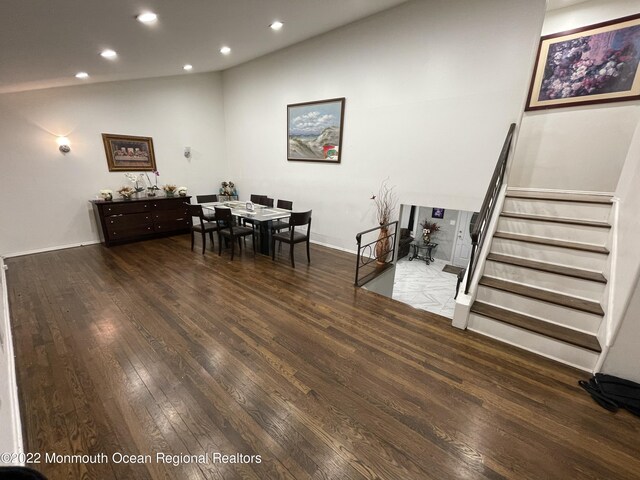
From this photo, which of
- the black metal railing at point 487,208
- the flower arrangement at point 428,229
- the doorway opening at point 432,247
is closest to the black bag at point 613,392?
the black metal railing at point 487,208

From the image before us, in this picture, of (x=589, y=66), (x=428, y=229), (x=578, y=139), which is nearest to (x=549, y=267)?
(x=578, y=139)

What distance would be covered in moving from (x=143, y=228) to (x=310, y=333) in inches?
180

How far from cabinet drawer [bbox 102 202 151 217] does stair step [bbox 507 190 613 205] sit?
20.5 feet

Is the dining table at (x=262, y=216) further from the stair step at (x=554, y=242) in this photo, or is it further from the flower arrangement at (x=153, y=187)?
the stair step at (x=554, y=242)

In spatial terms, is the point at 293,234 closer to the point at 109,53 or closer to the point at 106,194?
the point at 109,53

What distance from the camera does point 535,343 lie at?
2279 millimetres

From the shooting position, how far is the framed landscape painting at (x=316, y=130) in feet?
15.3

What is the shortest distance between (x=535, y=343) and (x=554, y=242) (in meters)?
1.11

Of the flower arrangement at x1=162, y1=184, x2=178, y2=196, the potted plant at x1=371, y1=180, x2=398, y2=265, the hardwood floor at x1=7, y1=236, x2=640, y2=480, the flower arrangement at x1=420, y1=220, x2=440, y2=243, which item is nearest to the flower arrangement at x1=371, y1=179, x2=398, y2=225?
the potted plant at x1=371, y1=180, x2=398, y2=265

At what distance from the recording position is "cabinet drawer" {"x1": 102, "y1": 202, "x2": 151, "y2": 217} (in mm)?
4746

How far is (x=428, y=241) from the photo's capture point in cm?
790

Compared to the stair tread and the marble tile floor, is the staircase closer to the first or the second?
the stair tread

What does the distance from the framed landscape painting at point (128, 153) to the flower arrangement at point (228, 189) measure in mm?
1597

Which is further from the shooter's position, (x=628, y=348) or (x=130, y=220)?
(x=130, y=220)
